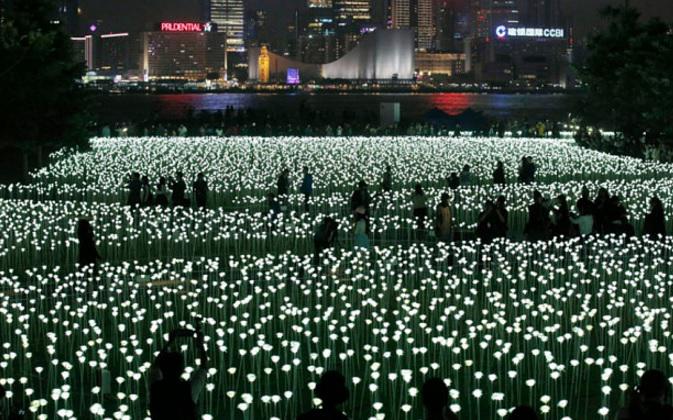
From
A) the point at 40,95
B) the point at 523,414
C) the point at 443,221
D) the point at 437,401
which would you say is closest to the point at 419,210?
the point at 443,221

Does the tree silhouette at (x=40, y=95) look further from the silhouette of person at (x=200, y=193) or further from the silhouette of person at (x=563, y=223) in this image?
the silhouette of person at (x=563, y=223)

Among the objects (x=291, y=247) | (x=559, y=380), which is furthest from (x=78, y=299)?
(x=291, y=247)

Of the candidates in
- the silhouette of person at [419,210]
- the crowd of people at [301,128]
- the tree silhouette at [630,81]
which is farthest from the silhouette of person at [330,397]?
the crowd of people at [301,128]

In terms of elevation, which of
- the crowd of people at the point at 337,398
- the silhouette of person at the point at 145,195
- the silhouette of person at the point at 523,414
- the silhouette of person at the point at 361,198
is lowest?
the silhouette of person at the point at 145,195

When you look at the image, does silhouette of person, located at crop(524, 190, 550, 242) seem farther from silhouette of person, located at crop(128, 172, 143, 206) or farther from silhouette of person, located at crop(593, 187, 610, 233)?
silhouette of person, located at crop(128, 172, 143, 206)

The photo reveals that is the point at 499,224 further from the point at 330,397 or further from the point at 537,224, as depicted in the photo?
the point at 330,397
